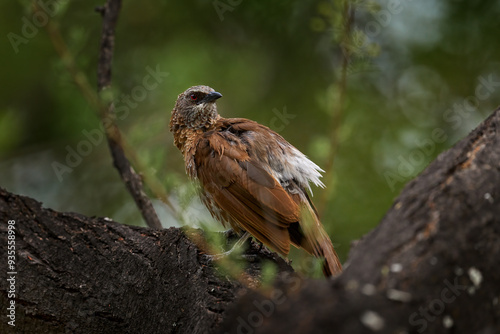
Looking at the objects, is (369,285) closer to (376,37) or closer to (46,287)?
(46,287)

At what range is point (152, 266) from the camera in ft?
8.52

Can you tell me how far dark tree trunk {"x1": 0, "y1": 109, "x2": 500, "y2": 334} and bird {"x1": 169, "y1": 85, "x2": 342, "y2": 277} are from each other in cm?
65

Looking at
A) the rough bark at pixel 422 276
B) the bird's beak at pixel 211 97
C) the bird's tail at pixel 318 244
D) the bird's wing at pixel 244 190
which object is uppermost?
the bird's beak at pixel 211 97

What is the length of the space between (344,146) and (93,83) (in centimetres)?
195

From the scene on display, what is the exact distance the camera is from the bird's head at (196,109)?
14.0ft

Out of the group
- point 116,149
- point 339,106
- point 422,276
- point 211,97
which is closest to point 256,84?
point 211,97

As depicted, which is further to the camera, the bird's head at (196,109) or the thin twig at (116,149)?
the bird's head at (196,109)

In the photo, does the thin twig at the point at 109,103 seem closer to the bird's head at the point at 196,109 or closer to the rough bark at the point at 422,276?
the bird's head at the point at 196,109

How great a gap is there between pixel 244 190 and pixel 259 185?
0.29 feet

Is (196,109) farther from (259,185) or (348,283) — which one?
(348,283)

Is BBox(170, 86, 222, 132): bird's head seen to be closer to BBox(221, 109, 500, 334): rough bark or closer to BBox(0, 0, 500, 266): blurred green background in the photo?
BBox(0, 0, 500, 266): blurred green background

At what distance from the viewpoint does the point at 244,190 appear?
3.36m

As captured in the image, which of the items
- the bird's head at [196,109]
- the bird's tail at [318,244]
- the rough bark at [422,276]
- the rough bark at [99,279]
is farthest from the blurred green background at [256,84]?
the rough bark at [422,276]

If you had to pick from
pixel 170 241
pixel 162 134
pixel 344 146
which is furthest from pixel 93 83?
pixel 170 241
